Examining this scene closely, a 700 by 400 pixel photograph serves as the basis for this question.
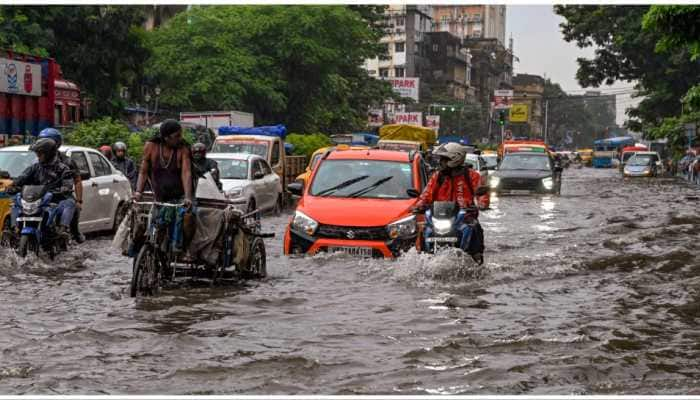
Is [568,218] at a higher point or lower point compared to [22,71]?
lower

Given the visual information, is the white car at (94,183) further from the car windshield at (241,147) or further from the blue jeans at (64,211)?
the car windshield at (241,147)

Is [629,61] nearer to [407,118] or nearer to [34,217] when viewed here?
[407,118]

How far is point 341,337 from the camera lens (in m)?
8.28

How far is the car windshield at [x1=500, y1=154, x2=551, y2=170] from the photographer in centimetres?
3247

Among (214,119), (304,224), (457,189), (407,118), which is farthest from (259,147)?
(407,118)

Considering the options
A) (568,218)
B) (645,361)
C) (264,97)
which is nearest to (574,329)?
(645,361)

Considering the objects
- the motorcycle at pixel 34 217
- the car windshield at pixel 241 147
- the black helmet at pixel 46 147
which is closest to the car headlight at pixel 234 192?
the car windshield at pixel 241 147

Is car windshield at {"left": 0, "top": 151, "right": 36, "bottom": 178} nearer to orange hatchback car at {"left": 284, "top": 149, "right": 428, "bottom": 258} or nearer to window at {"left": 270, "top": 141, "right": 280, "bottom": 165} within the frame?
orange hatchback car at {"left": 284, "top": 149, "right": 428, "bottom": 258}

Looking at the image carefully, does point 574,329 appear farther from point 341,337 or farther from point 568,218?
point 568,218

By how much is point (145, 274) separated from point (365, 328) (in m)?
2.37

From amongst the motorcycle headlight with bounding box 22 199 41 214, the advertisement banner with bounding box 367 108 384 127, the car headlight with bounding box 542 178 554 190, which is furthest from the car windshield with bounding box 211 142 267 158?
the advertisement banner with bounding box 367 108 384 127

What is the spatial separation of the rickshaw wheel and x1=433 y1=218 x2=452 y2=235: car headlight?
1.85 metres

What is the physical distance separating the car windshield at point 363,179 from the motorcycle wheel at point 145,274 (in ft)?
12.3

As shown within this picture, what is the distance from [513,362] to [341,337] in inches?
60.7
